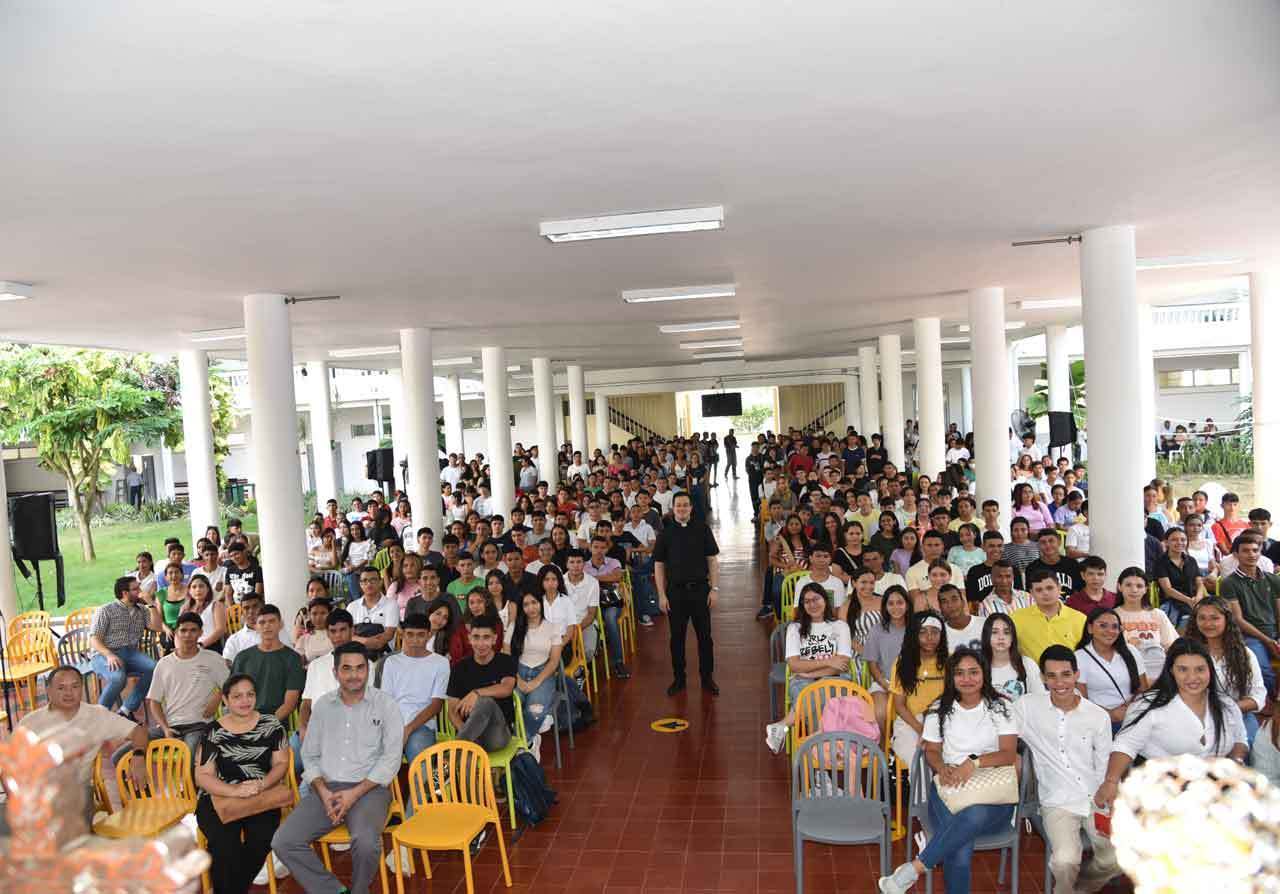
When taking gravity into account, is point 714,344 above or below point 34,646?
above

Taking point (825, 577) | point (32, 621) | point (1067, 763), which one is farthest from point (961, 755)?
point (32, 621)

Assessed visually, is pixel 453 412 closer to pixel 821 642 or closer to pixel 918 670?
pixel 821 642

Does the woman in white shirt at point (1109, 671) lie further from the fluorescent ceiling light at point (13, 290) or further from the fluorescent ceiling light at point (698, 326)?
the fluorescent ceiling light at point (698, 326)

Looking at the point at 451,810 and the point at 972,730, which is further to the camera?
the point at 451,810

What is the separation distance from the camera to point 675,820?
207 inches

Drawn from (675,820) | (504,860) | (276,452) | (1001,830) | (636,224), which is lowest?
(675,820)

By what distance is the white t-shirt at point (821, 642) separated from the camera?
5805 millimetres

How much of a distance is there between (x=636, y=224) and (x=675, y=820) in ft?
12.1

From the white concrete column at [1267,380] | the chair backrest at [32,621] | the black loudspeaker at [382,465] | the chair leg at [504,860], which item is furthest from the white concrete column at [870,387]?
the chair leg at [504,860]

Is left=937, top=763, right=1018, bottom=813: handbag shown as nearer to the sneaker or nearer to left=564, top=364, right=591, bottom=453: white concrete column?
the sneaker

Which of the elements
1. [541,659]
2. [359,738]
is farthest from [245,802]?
[541,659]

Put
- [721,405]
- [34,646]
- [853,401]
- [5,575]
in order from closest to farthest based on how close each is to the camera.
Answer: [34,646]
[5,575]
[853,401]
[721,405]

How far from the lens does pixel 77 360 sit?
16.6 m

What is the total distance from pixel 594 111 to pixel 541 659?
3.71 meters
